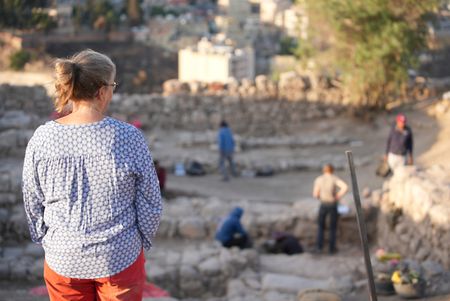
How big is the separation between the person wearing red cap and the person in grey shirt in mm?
1957

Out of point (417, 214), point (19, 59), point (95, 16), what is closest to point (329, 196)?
point (417, 214)

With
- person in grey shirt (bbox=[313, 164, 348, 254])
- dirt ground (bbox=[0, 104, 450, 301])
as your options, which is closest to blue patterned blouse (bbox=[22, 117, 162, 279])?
person in grey shirt (bbox=[313, 164, 348, 254])

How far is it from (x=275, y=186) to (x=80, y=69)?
11822mm

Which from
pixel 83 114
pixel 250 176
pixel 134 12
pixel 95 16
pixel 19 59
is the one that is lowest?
pixel 250 176

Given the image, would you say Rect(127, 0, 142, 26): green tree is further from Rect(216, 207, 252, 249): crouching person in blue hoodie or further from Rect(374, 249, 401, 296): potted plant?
Rect(374, 249, 401, 296): potted plant

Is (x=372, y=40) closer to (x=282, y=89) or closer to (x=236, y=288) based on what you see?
(x=282, y=89)

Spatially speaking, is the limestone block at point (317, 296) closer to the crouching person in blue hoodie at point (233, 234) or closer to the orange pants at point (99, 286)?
the crouching person in blue hoodie at point (233, 234)

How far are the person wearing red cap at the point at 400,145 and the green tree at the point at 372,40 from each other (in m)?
5.37

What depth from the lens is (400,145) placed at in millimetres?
13312

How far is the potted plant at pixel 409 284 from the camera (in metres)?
8.45

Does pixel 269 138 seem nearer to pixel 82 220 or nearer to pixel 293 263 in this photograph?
pixel 293 263

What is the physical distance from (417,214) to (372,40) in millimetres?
8607

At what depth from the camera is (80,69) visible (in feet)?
12.9

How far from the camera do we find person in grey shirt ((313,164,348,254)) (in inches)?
447
